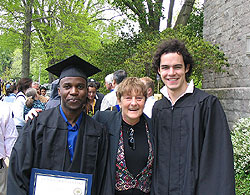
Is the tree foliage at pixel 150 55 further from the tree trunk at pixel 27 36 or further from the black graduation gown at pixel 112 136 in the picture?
the black graduation gown at pixel 112 136

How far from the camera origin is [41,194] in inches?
80.4

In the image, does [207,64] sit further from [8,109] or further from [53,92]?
[8,109]

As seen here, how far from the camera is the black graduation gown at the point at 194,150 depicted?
2.19 m

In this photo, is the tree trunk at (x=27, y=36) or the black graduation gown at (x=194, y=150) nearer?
the black graduation gown at (x=194, y=150)

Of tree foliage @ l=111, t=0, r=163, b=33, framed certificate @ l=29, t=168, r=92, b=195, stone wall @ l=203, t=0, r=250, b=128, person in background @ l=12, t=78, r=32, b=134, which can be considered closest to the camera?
framed certificate @ l=29, t=168, r=92, b=195

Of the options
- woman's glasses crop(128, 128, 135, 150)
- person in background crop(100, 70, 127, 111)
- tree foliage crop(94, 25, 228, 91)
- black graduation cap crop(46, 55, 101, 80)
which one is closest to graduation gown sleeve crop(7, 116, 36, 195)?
black graduation cap crop(46, 55, 101, 80)

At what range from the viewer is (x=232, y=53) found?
24.5 feet

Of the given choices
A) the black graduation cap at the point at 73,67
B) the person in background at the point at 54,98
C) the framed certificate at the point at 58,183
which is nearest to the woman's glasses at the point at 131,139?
the framed certificate at the point at 58,183

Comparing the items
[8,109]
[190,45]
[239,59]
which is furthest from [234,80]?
[8,109]

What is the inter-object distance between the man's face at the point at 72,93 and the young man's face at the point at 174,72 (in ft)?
2.61

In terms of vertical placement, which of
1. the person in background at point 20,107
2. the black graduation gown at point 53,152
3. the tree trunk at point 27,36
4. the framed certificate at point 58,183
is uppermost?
the tree trunk at point 27,36

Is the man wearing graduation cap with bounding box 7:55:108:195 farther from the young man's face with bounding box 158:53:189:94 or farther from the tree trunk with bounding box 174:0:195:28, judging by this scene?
the tree trunk with bounding box 174:0:195:28

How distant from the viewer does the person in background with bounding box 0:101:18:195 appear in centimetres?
307

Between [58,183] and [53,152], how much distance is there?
0.26 metres
